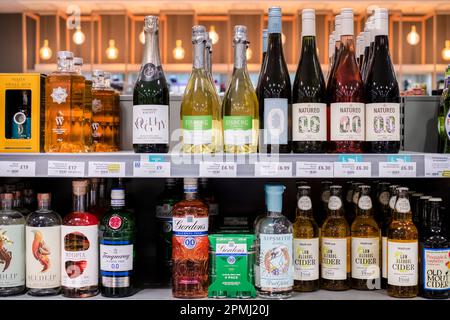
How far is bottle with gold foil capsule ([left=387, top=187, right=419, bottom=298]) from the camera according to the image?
1.49 metres

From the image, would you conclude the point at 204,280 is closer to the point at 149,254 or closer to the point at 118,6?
the point at 149,254

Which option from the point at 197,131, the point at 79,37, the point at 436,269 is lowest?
the point at 436,269

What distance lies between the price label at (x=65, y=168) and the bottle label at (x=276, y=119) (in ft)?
1.66

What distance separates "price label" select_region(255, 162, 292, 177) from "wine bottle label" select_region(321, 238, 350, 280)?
0.96ft

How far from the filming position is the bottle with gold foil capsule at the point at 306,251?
155 cm

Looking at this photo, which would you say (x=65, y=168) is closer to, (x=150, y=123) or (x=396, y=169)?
(x=150, y=123)

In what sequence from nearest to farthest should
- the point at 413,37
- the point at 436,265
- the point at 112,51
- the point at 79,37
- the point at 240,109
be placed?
1. the point at 436,265
2. the point at 240,109
3. the point at 79,37
4. the point at 413,37
5. the point at 112,51

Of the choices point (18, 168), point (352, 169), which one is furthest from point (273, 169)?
point (18, 168)

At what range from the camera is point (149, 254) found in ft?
6.42

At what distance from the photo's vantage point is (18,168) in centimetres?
143

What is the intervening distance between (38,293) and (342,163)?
886mm

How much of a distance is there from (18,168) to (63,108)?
0.22 m

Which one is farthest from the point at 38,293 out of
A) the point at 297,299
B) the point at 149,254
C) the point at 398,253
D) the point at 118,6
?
the point at 118,6

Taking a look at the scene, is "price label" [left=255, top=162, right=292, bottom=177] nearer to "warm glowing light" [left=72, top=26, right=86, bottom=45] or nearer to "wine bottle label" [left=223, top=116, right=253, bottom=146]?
"wine bottle label" [left=223, top=116, right=253, bottom=146]
